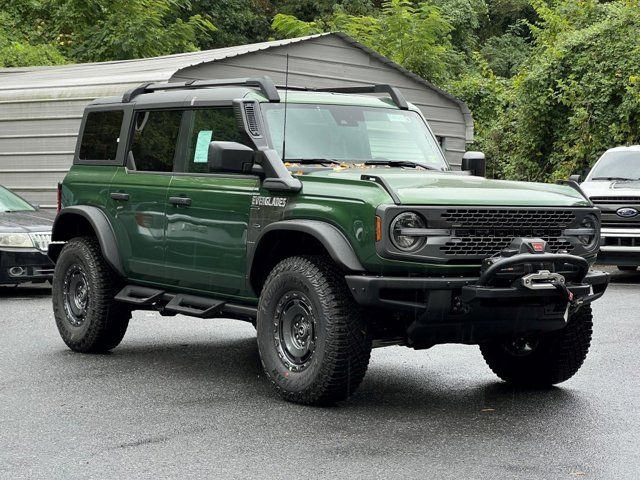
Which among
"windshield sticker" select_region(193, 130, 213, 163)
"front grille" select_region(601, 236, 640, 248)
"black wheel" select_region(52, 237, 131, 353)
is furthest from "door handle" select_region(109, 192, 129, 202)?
"front grille" select_region(601, 236, 640, 248)

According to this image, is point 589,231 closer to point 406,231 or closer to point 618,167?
point 406,231

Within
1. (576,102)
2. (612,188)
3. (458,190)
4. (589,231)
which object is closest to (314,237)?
(458,190)

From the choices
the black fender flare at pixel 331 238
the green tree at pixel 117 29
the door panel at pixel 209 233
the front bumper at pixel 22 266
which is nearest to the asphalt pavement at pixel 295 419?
the door panel at pixel 209 233

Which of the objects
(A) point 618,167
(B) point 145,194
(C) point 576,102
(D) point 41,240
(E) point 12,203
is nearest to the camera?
(B) point 145,194

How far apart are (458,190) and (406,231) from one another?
0.50 metres

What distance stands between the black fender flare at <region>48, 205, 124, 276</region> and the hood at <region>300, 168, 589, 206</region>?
2.09 metres

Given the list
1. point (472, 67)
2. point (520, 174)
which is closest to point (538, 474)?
point (520, 174)

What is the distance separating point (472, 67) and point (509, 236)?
29647 mm

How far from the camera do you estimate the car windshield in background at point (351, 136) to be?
26.7 feet

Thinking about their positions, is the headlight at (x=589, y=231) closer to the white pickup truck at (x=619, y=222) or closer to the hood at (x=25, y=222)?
the white pickup truck at (x=619, y=222)

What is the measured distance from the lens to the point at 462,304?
6.83m

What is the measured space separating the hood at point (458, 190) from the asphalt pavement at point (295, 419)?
1.28 meters

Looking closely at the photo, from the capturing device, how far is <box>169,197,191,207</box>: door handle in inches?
327

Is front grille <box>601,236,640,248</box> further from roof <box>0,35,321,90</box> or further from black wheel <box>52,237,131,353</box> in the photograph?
black wheel <box>52,237,131,353</box>
